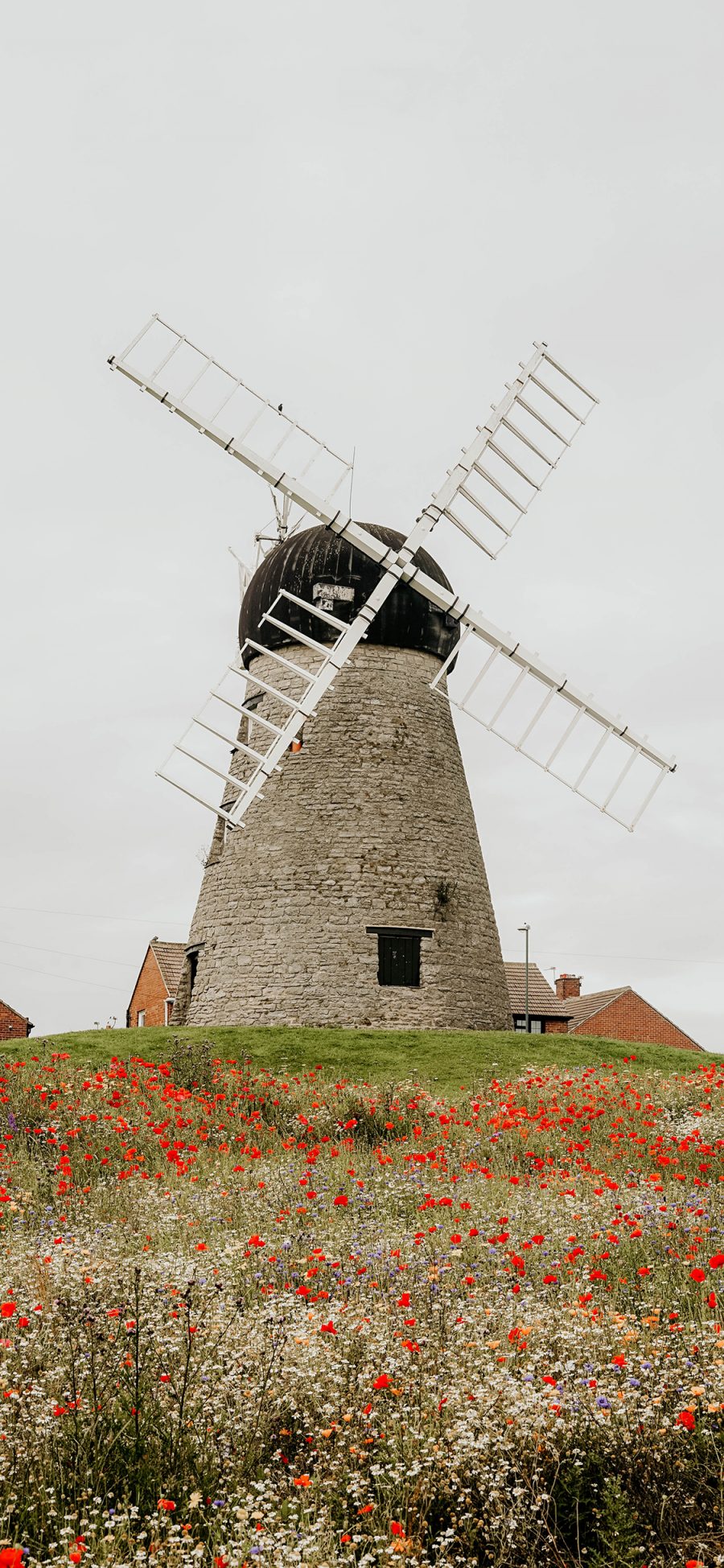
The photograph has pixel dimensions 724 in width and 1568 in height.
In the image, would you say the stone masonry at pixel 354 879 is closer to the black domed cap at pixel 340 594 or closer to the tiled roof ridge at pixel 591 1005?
the black domed cap at pixel 340 594

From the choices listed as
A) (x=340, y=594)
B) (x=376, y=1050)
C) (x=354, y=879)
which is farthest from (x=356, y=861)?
(x=340, y=594)

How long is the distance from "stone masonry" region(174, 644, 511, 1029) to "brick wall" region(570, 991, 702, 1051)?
21.2 m

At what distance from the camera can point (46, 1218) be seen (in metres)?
8.77

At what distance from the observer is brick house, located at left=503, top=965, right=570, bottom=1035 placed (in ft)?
130

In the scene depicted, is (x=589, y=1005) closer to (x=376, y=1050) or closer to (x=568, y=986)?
(x=568, y=986)

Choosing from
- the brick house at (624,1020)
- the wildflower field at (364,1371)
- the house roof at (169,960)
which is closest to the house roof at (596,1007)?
the brick house at (624,1020)

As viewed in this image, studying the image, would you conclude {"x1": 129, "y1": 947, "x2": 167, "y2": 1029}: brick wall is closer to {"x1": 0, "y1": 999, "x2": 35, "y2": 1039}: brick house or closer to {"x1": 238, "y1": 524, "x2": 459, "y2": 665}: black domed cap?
{"x1": 0, "y1": 999, "x2": 35, "y2": 1039}: brick house

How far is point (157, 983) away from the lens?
43656 mm

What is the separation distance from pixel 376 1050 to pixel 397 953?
92.5 inches

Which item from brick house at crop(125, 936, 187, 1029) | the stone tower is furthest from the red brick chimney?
the stone tower

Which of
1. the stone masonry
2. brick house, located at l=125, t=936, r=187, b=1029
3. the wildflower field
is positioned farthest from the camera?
brick house, located at l=125, t=936, r=187, b=1029

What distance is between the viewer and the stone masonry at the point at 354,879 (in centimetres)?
2072

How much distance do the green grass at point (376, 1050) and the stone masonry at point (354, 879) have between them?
0.93m

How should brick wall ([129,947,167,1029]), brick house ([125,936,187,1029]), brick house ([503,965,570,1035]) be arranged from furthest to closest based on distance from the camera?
brick wall ([129,947,167,1029]), brick house ([125,936,187,1029]), brick house ([503,965,570,1035])
